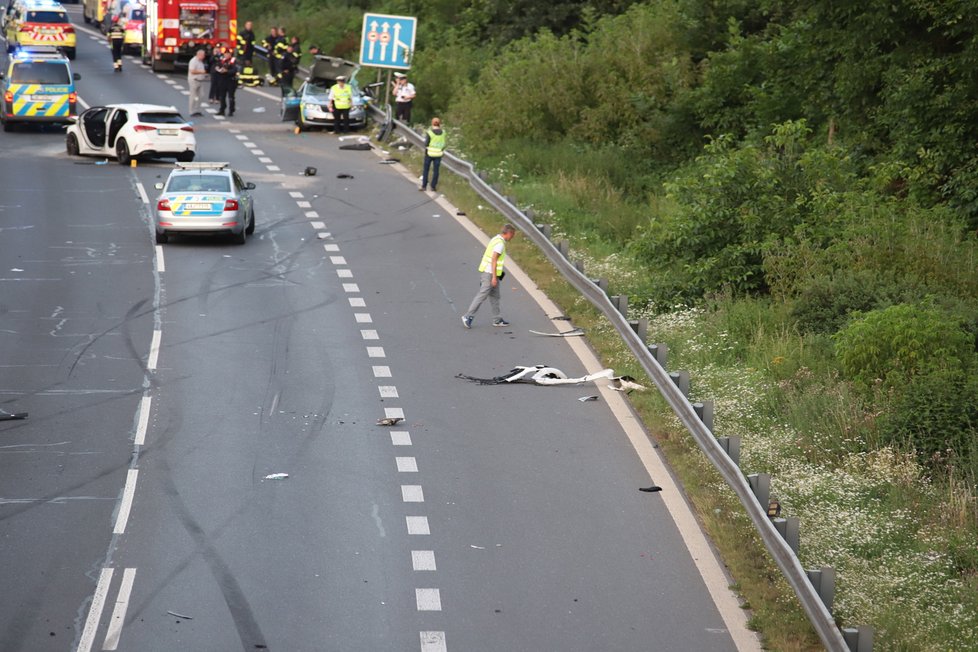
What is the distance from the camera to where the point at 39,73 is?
39.5 metres

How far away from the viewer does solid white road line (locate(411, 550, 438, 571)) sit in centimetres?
1173

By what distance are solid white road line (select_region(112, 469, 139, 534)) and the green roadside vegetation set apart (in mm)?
5084

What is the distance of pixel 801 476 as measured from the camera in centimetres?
1331

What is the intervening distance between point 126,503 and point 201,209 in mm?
12953

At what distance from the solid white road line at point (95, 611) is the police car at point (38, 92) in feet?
100

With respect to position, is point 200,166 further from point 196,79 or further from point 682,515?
point 682,515

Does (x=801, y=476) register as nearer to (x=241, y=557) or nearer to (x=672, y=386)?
(x=672, y=386)

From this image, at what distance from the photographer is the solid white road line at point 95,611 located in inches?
401

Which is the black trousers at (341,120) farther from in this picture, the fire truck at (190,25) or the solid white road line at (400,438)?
the solid white road line at (400,438)

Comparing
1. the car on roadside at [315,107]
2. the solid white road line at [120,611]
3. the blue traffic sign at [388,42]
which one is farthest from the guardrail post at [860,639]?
the car on roadside at [315,107]

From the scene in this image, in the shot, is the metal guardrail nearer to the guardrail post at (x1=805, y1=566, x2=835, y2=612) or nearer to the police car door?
the guardrail post at (x1=805, y1=566, x2=835, y2=612)

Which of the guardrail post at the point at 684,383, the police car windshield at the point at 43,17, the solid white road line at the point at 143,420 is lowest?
the police car windshield at the point at 43,17

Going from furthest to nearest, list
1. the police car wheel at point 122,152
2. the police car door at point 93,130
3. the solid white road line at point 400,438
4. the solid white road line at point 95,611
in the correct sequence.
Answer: the police car door at point 93,130, the police car wheel at point 122,152, the solid white road line at point 400,438, the solid white road line at point 95,611

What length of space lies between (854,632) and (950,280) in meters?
10.6
